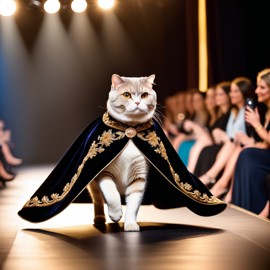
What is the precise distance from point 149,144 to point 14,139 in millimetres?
3474

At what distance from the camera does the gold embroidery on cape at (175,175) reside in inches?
110

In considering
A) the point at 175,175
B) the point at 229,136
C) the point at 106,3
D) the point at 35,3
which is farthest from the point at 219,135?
the point at 175,175

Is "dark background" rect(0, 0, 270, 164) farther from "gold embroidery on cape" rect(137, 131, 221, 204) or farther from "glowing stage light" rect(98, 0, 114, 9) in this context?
"gold embroidery on cape" rect(137, 131, 221, 204)

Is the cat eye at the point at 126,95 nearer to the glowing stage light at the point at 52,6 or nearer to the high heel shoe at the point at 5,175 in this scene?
the glowing stage light at the point at 52,6

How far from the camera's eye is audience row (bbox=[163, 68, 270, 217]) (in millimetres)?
3961

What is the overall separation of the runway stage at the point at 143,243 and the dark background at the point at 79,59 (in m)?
2.46

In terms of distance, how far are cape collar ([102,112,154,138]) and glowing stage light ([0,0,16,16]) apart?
10.1 ft

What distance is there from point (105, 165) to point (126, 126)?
0.64ft

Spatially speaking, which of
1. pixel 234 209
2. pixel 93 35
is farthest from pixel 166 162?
pixel 93 35

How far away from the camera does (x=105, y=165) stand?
8.99ft

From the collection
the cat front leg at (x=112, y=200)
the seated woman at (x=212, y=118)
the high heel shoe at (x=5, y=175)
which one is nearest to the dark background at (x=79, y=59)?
the high heel shoe at (x=5, y=175)

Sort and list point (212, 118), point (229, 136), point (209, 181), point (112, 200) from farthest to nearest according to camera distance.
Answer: point (212, 118), point (209, 181), point (229, 136), point (112, 200)

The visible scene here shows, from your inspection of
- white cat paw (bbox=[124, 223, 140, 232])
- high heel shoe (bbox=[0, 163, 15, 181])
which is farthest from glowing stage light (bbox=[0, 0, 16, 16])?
white cat paw (bbox=[124, 223, 140, 232])

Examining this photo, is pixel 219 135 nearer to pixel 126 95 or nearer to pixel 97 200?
pixel 97 200
